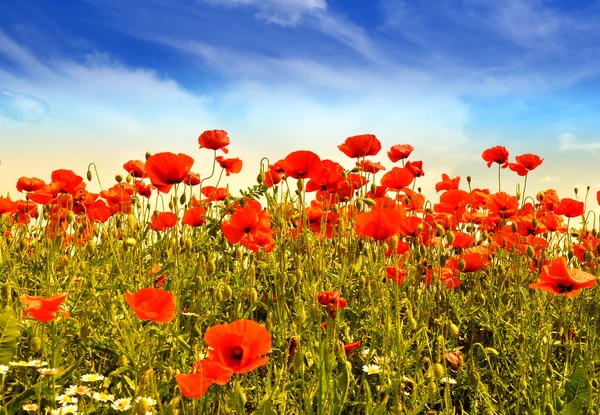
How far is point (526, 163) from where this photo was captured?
15.8ft

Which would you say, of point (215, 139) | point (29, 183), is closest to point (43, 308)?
point (215, 139)

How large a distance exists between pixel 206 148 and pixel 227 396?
1982 mm

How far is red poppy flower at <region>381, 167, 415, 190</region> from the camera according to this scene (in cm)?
405

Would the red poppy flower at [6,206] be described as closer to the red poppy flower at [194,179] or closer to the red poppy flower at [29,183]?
the red poppy flower at [29,183]

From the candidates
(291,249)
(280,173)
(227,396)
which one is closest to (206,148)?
(280,173)

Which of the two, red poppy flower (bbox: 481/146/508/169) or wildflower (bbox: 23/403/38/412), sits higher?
red poppy flower (bbox: 481/146/508/169)

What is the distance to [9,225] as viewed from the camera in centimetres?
504

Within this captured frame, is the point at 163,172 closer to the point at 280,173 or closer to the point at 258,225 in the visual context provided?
the point at 258,225

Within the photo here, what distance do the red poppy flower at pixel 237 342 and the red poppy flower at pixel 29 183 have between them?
300cm

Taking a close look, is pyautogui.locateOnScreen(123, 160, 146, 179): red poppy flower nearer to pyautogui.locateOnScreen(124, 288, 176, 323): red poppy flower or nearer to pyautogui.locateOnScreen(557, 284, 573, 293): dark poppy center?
pyautogui.locateOnScreen(124, 288, 176, 323): red poppy flower

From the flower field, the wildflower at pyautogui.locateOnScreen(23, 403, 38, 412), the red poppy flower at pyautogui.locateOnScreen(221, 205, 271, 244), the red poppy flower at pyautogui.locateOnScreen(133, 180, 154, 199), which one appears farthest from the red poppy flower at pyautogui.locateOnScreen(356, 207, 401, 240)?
the red poppy flower at pyautogui.locateOnScreen(133, 180, 154, 199)

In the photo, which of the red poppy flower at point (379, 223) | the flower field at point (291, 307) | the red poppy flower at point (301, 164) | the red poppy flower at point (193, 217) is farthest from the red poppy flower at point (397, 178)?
the red poppy flower at point (379, 223)

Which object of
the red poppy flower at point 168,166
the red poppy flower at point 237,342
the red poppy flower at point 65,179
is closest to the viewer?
the red poppy flower at point 237,342

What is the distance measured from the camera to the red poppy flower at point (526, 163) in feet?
15.7
